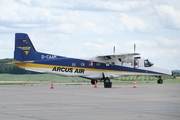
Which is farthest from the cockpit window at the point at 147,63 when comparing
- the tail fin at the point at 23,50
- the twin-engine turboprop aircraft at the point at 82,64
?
the tail fin at the point at 23,50

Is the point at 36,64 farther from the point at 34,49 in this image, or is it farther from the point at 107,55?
the point at 107,55

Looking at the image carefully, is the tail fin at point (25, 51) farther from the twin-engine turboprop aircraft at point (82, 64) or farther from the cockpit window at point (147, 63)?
the cockpit window at point (147, 63)

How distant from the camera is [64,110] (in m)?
19.7

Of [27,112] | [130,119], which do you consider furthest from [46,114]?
[130,119]

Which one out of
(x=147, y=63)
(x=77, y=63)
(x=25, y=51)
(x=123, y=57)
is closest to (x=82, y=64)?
(x=77, y=63)

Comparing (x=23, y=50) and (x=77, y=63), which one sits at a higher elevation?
(x=23, y=50)

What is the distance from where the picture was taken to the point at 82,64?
51125 millimetres

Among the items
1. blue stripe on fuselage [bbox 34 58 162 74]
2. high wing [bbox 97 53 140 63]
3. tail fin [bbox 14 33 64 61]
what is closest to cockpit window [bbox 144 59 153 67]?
blue stripe on fuselage [bbox 34 58 162 74]

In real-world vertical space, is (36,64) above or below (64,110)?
above

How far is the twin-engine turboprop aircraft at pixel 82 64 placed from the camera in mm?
49094

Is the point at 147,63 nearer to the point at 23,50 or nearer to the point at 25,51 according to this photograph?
the point at 25,51

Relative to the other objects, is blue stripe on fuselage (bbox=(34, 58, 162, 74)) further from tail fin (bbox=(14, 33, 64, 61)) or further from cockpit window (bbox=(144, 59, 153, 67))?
tail fin (bbox=(14, 33, 64, 61))

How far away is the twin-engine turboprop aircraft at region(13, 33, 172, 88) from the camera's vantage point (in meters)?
49.1

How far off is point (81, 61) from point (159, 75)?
33.8ft
